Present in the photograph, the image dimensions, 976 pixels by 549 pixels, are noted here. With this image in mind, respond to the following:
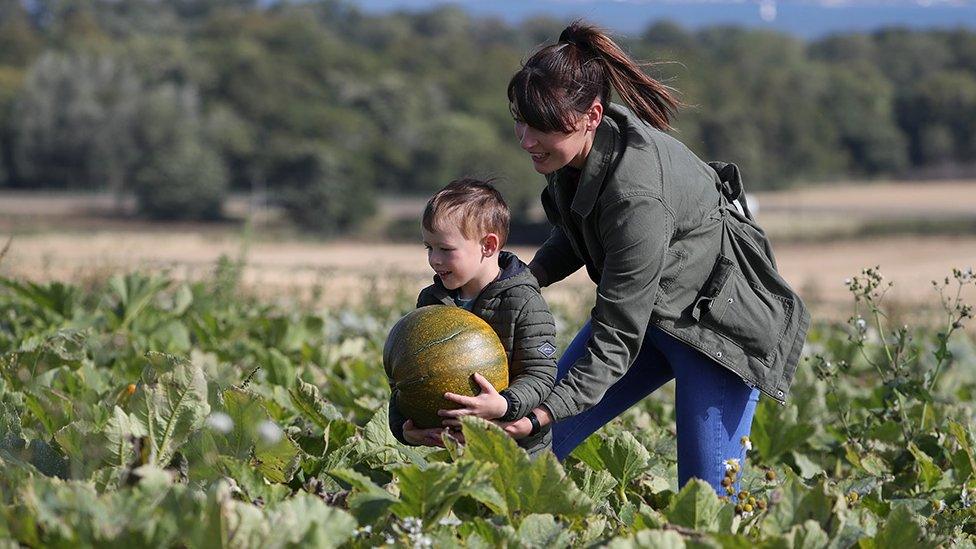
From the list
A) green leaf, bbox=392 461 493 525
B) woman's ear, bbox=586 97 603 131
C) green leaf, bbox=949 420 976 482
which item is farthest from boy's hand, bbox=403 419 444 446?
green leaf, bbox=949 420 976 482

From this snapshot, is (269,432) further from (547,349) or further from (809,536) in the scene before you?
(809,536)

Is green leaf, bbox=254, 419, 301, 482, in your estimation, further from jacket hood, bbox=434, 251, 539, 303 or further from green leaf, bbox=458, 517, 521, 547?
jacket hood, bbox=434, 251, 539, 303

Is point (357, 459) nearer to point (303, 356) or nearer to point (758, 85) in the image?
point (303, 356)

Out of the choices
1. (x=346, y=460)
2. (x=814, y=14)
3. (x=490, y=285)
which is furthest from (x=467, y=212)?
(x=814, y=14)

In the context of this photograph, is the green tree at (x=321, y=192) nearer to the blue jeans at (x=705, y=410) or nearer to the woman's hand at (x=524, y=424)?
the blue jeans at (x=705, y=410)

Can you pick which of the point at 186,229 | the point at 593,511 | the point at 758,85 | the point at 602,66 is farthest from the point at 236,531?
the point at 758,85

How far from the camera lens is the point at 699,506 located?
10.1 feet

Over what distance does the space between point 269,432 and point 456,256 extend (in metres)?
0.84

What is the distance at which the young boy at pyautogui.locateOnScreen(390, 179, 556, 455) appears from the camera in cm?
372

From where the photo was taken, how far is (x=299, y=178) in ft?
258

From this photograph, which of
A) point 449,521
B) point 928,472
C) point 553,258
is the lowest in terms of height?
point 928,472

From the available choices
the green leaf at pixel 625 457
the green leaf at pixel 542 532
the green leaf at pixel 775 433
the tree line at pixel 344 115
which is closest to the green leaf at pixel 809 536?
the green leaf at pixel 542 532

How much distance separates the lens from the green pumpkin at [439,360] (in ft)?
Result: 11.8

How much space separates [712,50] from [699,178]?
141790 mm
